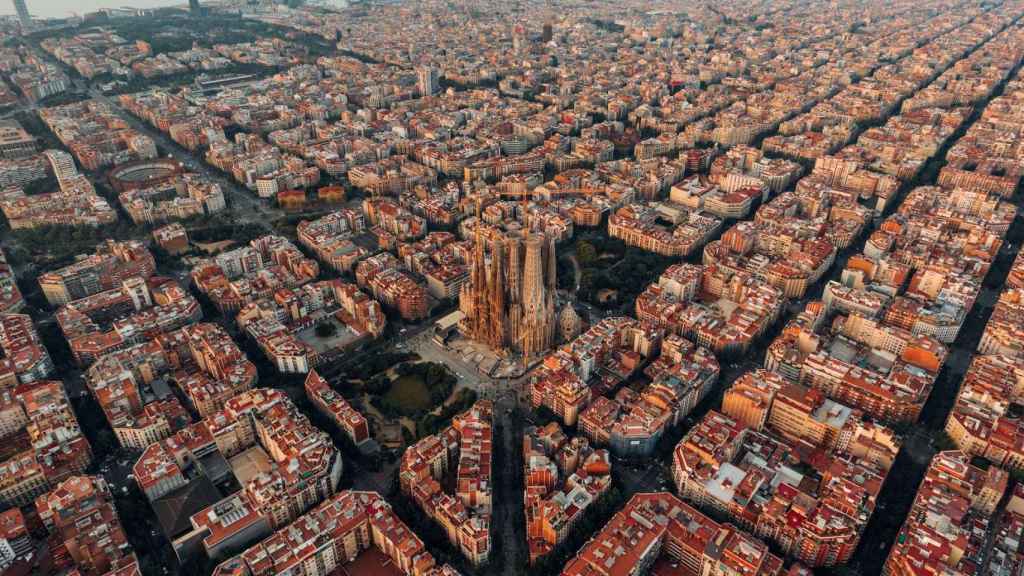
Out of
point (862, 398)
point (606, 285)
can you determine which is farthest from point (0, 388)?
point (862, 398)

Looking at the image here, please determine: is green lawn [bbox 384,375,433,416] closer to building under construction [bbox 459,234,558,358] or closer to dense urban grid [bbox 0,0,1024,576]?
dense urban grid [bbox 0,0,1024,576]

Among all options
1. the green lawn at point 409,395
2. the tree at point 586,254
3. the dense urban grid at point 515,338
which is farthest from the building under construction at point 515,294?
the tree at point 586,254

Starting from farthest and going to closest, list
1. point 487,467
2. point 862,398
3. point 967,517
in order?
point 862,398, point 487,467, point 967,517

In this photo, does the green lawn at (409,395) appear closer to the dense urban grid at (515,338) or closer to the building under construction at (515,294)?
the dense urban grid at (515,338)

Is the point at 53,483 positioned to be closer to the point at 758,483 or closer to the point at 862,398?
the point at 758,483

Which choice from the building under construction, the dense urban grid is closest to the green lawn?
the dense urban grid
